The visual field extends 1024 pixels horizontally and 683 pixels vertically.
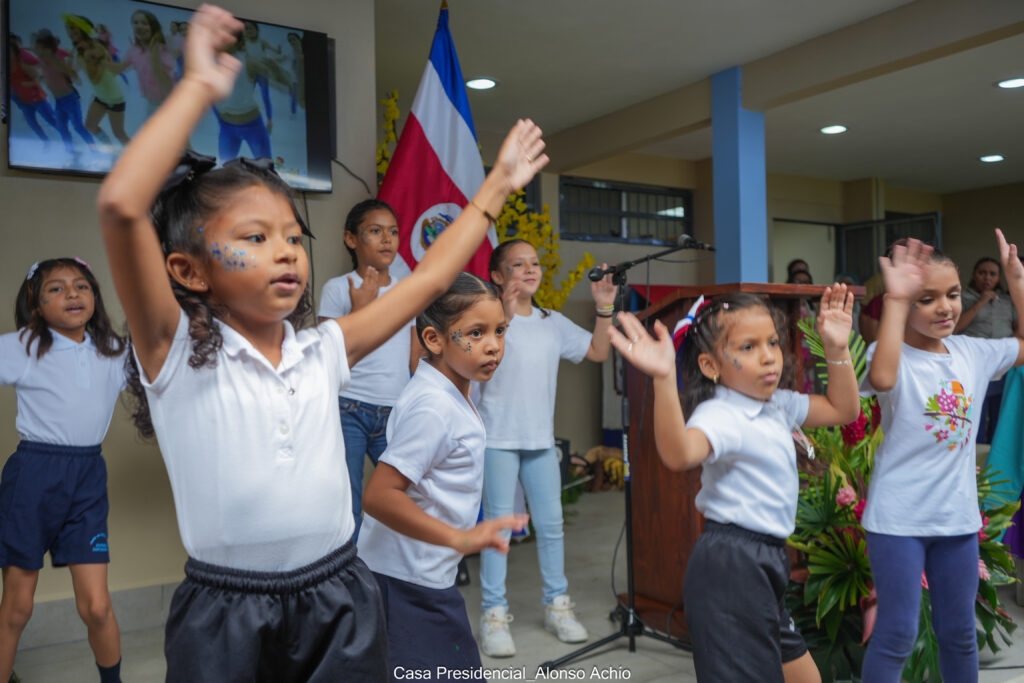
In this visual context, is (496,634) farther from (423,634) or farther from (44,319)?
(44,319)

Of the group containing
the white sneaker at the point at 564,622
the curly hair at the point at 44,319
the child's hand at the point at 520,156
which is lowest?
the white sneaker at the point at 564,622

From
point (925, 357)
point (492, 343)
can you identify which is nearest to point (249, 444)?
point (492, 343)

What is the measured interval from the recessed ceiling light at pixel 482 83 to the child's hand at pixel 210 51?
4549 millimetres

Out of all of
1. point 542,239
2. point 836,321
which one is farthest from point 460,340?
point 542,239

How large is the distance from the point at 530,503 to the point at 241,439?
214 cm

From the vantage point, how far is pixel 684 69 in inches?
209

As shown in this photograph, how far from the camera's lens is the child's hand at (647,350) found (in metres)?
1.58

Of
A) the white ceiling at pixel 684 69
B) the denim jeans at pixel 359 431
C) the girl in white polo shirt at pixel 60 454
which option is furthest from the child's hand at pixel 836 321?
the white ceiling at pixel 684 69

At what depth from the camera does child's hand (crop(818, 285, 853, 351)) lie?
187 cm

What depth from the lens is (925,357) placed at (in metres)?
2.21

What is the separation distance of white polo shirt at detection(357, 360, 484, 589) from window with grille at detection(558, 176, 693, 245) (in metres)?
5.70

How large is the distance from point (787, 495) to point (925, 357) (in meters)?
0.76

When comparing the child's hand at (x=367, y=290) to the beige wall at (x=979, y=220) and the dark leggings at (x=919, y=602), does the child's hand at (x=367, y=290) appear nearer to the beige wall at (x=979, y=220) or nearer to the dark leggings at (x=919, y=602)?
the dark leggings at (x=919, y=602)

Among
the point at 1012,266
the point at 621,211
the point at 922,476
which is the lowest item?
the point at 922,476
